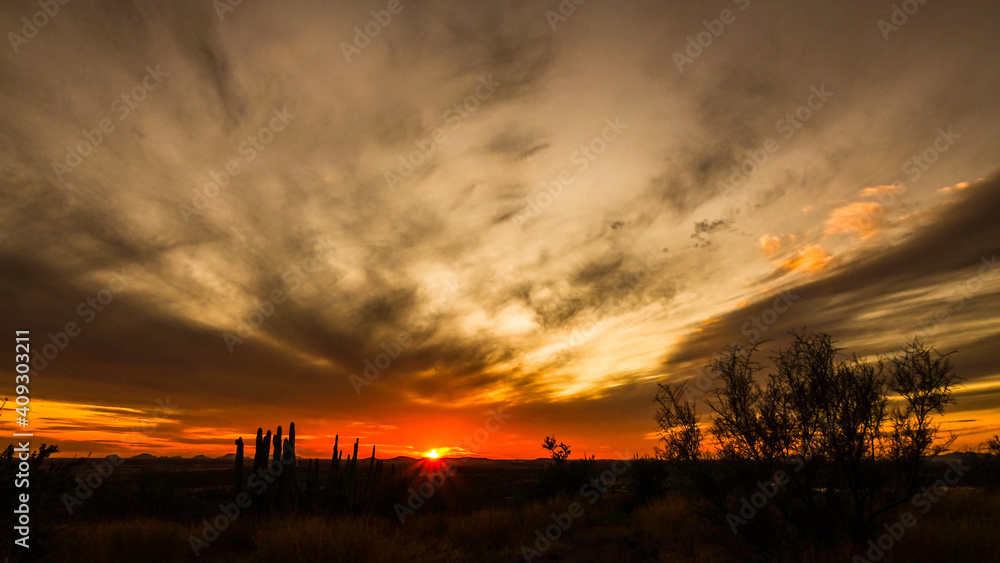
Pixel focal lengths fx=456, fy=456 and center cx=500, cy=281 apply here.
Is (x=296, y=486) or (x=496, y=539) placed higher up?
(x=296, y=486)

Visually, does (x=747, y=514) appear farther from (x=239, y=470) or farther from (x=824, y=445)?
(x=239, y=470)

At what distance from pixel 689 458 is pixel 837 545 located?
498 cm

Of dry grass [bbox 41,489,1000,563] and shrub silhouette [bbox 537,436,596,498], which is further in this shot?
shrub silhouette [bbox 537,436,596,498]

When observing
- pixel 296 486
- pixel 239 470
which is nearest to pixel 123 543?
pixel 296 486

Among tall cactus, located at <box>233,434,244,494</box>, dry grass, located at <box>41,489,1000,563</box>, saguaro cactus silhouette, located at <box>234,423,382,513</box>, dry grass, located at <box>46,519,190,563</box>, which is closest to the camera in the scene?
dry grass, located at <box>41,489,1000,563</box>

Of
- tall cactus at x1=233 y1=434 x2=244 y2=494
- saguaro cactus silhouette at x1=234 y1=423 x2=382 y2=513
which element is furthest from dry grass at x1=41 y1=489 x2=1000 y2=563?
tall cactus at x1=233 y1=434 x2=244 y2=494

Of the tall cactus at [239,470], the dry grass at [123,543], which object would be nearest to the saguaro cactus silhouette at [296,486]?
the tall cactus at [239,470]

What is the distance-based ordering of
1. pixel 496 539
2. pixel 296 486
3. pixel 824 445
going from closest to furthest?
pixel 824 445
pixel 496 539
pixel 296 486

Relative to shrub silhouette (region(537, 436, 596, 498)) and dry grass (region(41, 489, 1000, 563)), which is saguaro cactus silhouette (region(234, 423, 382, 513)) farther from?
shrub silhouette (region(537, 436, 596, 498))

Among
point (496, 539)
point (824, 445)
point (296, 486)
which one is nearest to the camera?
point (824, 445)

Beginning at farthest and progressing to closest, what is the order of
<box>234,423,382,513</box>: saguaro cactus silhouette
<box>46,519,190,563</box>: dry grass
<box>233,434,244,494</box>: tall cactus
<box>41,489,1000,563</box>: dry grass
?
<box>233,434,244,494</box>: tall cactus < <box>234,423,382,513</box>: saguaro cactus silhouette < <box>46,519,190,563</box>: dry grass < <box>41,489,1000,563</box>: dry grass

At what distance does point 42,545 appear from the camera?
29.7 feet

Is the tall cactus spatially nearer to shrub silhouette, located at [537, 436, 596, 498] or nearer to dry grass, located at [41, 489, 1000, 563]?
dry grass, located at [41, 489, 1000, 563]

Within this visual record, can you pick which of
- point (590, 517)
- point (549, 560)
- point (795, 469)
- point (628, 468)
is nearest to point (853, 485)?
point (795, 469)
